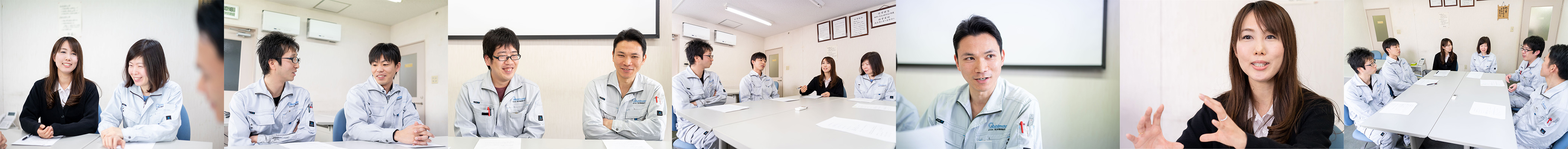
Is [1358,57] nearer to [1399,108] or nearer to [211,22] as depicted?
[1399,108]

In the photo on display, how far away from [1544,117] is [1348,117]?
0.78 meters

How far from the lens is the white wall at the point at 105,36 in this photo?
266 cm

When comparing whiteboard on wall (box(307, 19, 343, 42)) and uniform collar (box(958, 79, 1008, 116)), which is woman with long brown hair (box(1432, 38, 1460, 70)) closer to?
uniform collar (box(958, 79, 1008, 116))

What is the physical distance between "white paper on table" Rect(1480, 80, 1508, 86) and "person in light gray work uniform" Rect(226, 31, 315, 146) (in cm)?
539

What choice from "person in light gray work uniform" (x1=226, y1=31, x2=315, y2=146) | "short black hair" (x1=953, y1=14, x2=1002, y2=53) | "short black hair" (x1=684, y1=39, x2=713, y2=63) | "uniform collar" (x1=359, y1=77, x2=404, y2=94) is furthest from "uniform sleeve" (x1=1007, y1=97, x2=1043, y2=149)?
"person in light gray work uniform" (x1=226, y1=31, x2=315, y2=146)

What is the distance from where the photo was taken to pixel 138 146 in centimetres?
265

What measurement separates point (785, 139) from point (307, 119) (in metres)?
2.59

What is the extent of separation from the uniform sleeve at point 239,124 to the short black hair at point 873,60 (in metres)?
3.13

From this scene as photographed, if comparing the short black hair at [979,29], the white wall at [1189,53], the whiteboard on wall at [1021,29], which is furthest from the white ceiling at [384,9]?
the white wall at [1189,53]

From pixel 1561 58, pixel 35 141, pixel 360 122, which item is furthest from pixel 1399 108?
pixel 35 141

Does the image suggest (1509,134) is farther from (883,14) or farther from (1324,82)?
(883,14)

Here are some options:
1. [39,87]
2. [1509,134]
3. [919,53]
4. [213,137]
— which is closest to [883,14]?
[919,53]

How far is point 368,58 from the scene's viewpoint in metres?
2.60

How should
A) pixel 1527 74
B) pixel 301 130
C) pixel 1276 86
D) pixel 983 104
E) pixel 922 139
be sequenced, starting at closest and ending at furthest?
pixel 1276 86 → pixel 1527 74 → pixel 983 104 → pixel 922 139 → pixel 301 130
